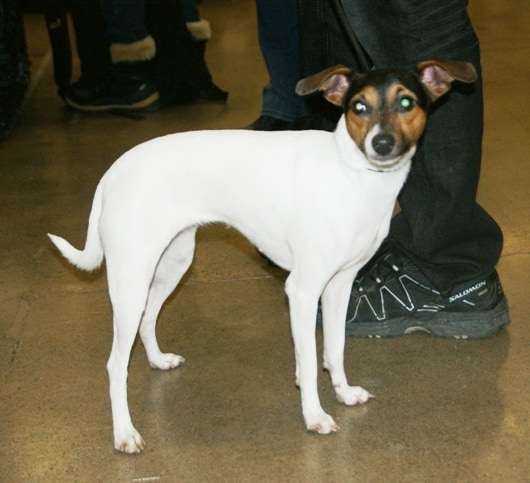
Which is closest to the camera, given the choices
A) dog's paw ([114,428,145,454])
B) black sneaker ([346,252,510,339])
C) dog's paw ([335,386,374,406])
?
dog's paw ([114,428,145,454])

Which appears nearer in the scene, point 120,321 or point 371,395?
point 120,321

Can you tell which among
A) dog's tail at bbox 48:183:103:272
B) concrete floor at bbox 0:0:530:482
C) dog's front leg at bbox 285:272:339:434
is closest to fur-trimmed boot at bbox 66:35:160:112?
concrete floor at bbox 0:0:530:482

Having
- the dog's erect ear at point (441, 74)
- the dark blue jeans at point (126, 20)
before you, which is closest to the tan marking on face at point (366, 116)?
the dog's erect ear at point (441, 74)

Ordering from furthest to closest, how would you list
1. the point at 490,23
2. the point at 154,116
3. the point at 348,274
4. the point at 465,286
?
the point at 490,23, the point at 154,116, the point at 465,286, the point at 348,274

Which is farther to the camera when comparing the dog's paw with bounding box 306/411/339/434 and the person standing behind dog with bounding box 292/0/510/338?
the person standing behind dog with bounding box 292/0/510/338

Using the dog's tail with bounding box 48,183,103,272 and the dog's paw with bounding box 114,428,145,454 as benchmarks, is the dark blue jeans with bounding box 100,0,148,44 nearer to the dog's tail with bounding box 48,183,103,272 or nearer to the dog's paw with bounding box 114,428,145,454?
the dog's tail with bounding box 48,183,103,272

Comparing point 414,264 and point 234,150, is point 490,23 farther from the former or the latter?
point 234,150

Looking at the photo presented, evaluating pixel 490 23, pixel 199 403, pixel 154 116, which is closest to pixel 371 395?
pixel 199 403

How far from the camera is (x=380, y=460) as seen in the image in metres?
2.70

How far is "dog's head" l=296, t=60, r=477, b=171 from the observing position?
2559 mm

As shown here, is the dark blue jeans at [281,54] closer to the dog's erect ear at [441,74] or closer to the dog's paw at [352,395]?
the dog's erect ear at [441,74]

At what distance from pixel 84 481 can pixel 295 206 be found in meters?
1.04

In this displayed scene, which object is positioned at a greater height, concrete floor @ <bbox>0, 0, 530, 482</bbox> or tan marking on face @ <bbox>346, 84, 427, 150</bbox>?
tan marking on face @ <bbox>346, 84, 427, 150</bbox>

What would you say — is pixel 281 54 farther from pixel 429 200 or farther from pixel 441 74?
pixel 441 74
